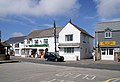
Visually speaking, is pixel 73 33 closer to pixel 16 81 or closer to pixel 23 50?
pixel 23 50

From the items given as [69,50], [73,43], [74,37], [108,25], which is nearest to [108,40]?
[108,25]

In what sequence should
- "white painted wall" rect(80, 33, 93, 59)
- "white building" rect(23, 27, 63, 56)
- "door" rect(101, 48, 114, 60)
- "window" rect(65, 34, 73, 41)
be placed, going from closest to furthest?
1. "door" rect(101, 48, 114, 60)
2. "white painted wall" rect(80, 33, 93, 59)
3. "window" rect(65, 34, 73, 41)
4. "white building" rect(23, 27, 63, 56)

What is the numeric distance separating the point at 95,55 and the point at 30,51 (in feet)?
88.2

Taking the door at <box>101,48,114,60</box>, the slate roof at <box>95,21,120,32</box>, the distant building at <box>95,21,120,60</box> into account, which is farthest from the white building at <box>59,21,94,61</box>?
the door at <box>101,48,114,60</box>

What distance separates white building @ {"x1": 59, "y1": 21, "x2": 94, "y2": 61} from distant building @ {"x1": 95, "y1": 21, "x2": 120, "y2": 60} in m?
4.90

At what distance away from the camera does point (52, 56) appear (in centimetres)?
4353

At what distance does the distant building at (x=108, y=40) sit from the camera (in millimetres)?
41781

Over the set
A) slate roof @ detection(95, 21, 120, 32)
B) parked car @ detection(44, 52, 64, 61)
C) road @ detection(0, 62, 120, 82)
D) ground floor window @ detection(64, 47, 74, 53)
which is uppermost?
slate roof @ detection(95, 21, 120, 32)

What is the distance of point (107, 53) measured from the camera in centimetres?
4247

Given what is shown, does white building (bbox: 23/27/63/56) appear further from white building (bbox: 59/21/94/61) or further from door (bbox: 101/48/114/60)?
door (bbox: 101/48/114/60)

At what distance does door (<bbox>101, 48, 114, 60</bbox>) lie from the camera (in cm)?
4194

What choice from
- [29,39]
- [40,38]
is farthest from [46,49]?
[29,39]

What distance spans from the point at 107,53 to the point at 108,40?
273 centimetres

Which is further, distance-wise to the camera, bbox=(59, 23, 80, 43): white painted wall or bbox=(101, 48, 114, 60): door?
bbox=(59, 23, 80, 43): white painted wall
